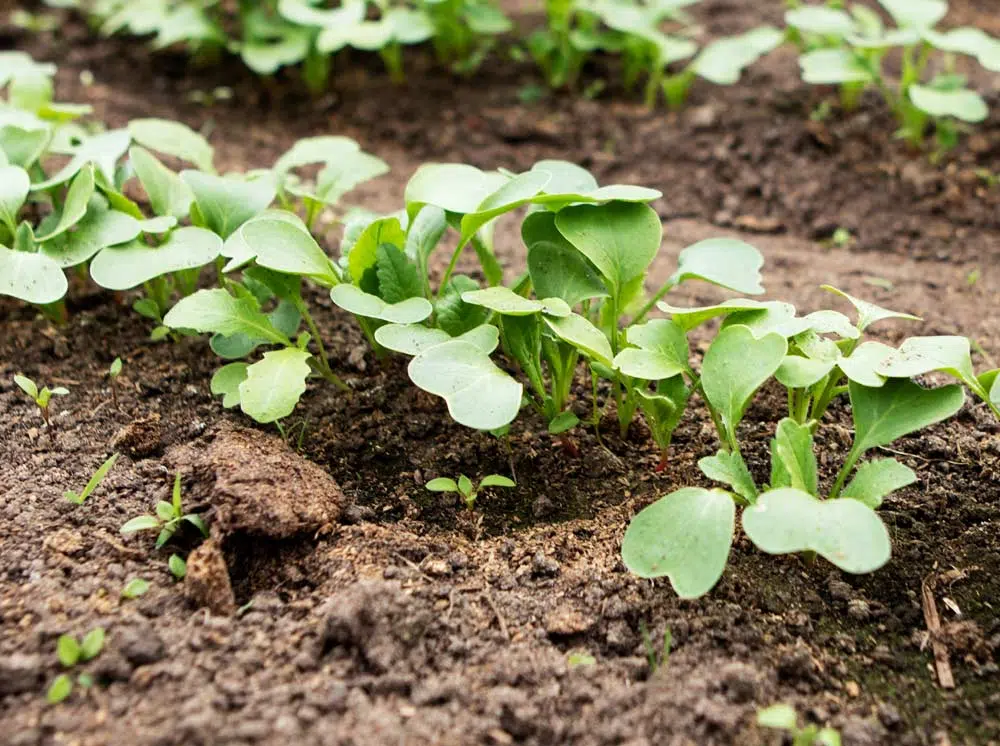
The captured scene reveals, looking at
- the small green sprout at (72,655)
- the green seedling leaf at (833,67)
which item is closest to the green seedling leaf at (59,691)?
the small green sprout at (72,655)

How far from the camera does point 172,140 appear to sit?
222 centimetres

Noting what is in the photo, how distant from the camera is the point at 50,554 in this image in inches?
59.4

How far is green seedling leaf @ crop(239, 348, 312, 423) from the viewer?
1635mm

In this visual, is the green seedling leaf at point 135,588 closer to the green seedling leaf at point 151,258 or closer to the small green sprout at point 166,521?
the small green sprout at point 166,521

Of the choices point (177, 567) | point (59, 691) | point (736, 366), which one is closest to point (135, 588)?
point (177, 567)

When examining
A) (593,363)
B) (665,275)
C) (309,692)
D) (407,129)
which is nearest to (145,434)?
(309,692)

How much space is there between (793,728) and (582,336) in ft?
2.20

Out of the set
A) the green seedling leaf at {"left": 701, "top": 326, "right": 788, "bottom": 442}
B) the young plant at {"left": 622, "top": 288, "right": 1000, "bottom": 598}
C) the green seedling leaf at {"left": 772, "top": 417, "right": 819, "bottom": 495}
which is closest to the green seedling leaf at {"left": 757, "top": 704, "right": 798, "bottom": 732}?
the young plant at {"left": 622, "top": 288, "right": 1000, "bottom": 598}

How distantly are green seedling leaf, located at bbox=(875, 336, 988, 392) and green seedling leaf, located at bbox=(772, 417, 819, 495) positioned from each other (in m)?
0.19

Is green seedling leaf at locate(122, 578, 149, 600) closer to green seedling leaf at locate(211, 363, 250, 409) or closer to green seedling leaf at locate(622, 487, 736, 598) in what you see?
green seedling leaf at locate(211, 363, 250, 409)

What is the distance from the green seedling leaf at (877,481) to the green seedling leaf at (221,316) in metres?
1.03

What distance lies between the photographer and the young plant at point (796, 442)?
1308 millimetres

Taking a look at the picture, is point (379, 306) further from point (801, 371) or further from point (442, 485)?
point (801, 371)

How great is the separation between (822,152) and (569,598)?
6.71 feet
